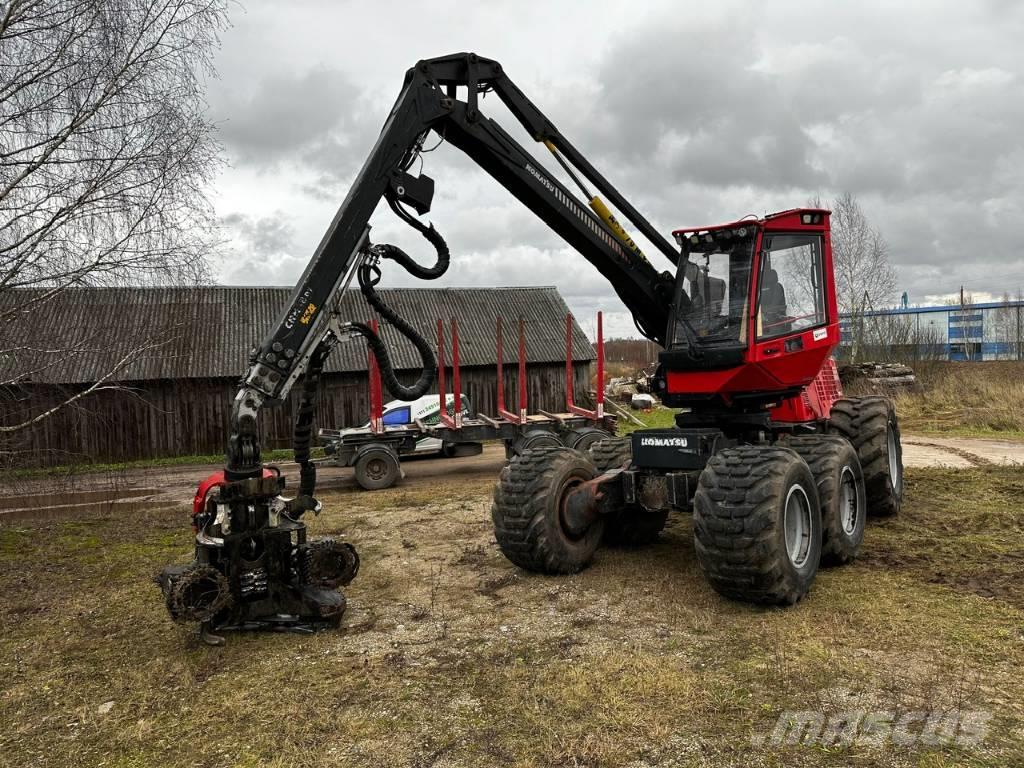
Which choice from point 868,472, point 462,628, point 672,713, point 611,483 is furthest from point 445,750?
point 868,472

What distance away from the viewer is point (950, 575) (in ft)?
19.1

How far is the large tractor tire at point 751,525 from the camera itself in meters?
4.85

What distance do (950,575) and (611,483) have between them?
282 cm

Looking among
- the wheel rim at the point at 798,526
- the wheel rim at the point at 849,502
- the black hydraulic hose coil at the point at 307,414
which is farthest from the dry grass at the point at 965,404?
the black hydraulic hose coil at the point at 307,414

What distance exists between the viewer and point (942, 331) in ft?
132

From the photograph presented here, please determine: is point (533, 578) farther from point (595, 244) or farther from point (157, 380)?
point (157, 380)

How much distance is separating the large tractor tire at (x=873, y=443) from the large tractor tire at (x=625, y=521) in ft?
7.67

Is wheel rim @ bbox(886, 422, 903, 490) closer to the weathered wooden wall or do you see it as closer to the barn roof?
the barn roof

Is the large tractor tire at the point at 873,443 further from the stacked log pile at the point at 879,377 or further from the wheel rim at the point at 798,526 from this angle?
the stacked log pile at the point at 879,377

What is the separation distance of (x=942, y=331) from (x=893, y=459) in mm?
37827

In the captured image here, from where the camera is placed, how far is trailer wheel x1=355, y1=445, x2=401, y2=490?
1223 cm

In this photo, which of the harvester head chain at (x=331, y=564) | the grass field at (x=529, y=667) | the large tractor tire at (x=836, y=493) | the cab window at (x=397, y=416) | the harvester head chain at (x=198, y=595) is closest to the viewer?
the grass field at (x=529, y=667)

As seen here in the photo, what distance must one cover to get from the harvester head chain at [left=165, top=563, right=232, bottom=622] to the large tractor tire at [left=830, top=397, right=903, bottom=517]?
246 inches

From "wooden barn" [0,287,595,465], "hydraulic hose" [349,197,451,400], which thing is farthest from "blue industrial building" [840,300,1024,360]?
"hydraulic hose" [349,197,451,400]
